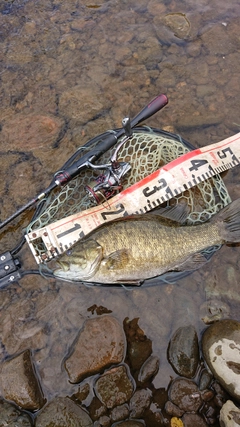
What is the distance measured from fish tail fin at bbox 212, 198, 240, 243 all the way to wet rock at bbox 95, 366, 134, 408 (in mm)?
1913

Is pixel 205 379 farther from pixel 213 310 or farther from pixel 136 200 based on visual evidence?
pixel 136 200

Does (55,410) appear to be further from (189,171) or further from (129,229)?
(189,171)

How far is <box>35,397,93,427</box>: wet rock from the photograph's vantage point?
345 cm

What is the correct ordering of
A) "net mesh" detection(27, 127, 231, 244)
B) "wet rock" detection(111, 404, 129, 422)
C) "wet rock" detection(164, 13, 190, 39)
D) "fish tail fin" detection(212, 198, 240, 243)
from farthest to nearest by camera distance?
"wet rock" detection(164, 13, 190, 39)
"net mesh" detection(27, 127, 231, 244)
"fish tail fin" detection(212, 198, 240, 243)
"wet rock" detection(111, 404, 129, 422)

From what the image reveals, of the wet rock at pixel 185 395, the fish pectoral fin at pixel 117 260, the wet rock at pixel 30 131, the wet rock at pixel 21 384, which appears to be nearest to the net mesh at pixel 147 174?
the fish pectoral fin at pixel 117 260

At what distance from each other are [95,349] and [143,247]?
128 cm

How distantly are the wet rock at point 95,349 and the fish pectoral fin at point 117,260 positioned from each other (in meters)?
0.76

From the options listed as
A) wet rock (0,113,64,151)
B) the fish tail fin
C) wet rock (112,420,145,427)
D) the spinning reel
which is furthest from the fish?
wet rock (0,113,64,151)

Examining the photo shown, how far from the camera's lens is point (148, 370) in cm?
374

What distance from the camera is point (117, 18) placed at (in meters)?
6.39

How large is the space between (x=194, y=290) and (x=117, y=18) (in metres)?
5.27

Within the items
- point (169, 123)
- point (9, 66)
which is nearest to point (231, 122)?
point (169, 123)

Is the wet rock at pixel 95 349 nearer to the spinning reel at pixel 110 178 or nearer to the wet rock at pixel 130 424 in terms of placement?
the wet rock at pixel 130 424

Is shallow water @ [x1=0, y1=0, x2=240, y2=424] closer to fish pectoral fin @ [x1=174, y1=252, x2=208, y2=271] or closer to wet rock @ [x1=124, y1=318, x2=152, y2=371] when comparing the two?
wet rock @ [x1=124, y1=318, x2=152, y2=371]
